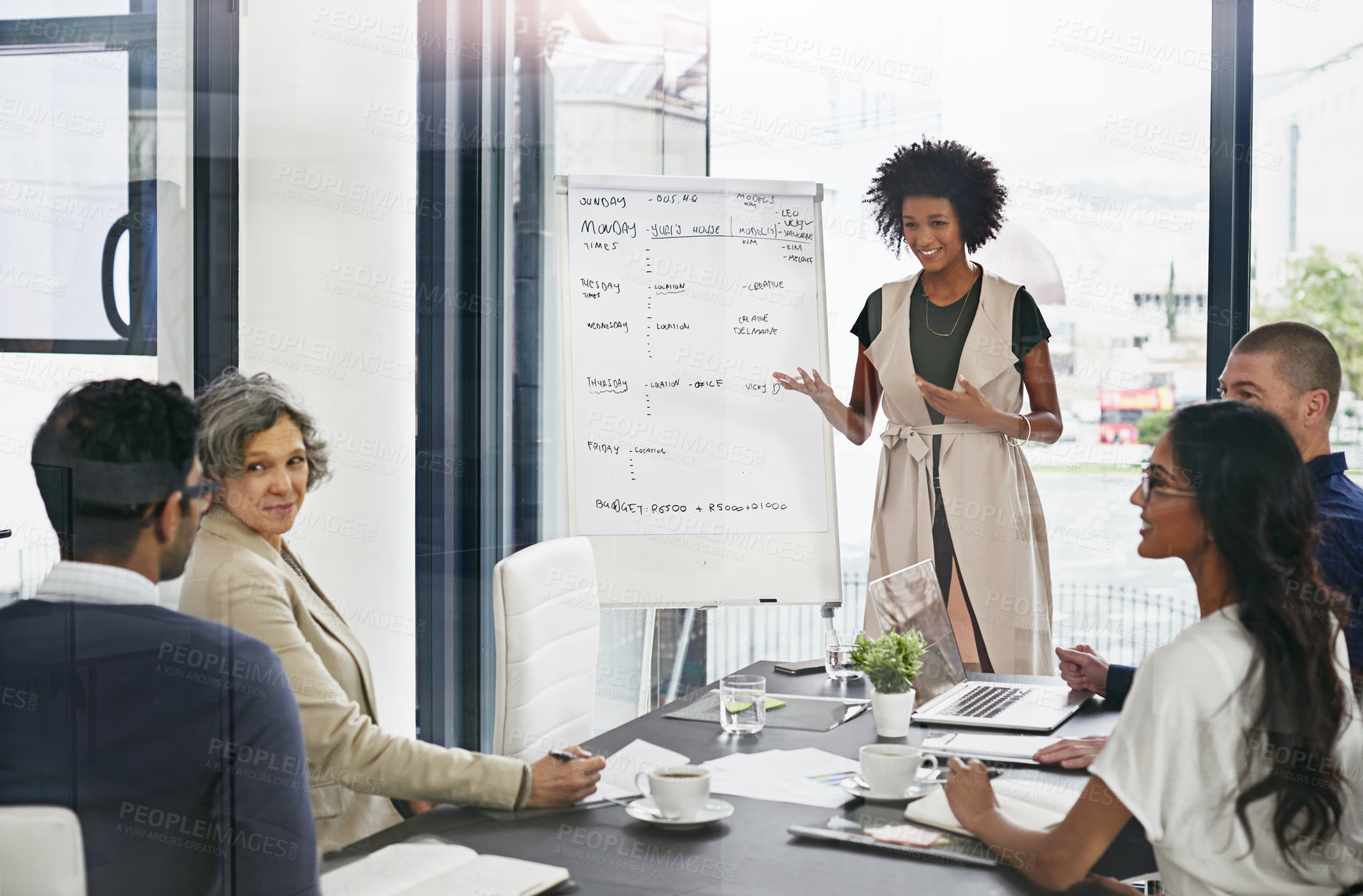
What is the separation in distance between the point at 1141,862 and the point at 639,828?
0.58 m

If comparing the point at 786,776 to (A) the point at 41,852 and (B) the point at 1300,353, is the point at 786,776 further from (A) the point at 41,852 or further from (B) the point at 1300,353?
(B) the point at 1300,353

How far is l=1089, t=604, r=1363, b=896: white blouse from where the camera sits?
44.7 inches

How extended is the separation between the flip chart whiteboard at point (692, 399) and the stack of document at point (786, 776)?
141 centimetres

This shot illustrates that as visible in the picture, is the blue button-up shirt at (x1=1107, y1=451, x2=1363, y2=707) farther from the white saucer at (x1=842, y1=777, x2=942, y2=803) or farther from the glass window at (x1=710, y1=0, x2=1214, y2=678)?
the white saucer at (x1=842, y1=777, x2=942, y2=803)

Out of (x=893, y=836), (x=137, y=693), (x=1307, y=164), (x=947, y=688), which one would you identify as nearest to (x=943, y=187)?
(x=1307, y=164)

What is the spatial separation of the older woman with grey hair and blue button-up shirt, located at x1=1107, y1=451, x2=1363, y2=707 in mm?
843

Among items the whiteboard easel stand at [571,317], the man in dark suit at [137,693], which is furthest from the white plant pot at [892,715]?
the whiteboard easel stand at [571,317]

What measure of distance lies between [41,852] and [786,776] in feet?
3.00

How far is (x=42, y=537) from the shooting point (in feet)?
4.01

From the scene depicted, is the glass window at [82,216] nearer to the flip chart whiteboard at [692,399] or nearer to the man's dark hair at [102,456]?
the man's dark hair at [102,456]

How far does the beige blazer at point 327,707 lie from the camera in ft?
4.44

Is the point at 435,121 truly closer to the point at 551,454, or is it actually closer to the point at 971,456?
the point at 551,454

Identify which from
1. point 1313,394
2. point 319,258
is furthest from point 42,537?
point 1313,394

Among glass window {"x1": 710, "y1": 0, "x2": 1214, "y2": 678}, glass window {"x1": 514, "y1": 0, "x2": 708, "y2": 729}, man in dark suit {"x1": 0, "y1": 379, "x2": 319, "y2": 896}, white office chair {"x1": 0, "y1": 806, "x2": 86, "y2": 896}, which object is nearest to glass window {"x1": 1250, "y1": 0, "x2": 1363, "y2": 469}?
glass window {"x1": 710, "y1": 0, "x2": 1214, "y2": 678}
